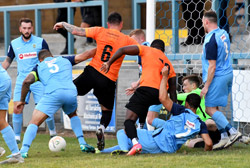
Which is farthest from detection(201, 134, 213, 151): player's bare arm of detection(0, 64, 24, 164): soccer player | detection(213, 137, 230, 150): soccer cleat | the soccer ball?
detection(0, 64, 24, 164): soccer player

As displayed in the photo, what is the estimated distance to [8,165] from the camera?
5.79 meters

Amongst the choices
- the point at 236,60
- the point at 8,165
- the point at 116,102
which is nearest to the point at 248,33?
the point at 236,60

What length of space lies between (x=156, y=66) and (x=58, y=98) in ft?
4.42

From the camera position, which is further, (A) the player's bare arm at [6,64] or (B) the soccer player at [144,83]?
(A) the player's bare arm at [6,64]

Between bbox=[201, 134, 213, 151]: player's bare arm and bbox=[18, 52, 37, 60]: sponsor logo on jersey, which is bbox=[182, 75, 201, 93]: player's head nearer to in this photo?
bbox=[201, 134, 213, 151]: player's bare arm

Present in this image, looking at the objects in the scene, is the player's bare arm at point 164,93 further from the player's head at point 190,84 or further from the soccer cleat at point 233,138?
the player's head at point 190,84

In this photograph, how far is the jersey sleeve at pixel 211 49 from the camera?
691 centimetres

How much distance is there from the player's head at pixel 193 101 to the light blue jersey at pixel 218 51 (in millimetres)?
343

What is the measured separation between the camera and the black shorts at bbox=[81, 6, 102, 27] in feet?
35.9

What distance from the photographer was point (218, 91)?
23.1 feet

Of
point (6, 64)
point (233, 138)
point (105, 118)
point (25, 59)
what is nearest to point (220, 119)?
point (233, 138)

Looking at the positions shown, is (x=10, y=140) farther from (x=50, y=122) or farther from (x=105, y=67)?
(x=50, y=122)

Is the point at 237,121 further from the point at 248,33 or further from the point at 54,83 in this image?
the point at 54,83

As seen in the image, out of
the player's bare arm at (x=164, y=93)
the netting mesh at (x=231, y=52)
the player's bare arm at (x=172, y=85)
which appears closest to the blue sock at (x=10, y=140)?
the player's bare arm at (x=164, y=93)
